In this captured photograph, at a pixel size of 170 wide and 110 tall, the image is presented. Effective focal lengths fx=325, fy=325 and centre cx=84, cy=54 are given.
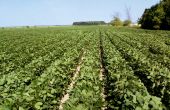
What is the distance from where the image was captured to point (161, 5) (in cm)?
6806

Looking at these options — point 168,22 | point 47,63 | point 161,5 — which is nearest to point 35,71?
point 47,63

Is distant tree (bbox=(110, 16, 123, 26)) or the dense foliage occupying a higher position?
the dense foliage

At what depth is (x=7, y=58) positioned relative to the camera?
18.1m

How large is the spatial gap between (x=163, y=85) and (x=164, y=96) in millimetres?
1046

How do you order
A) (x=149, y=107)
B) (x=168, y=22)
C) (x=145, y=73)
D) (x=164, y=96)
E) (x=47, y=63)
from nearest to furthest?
(x=149, y=107) → (x=164, y=96) → (x=145, y=73) → (x=47, y=63) → (x=168, y=22)

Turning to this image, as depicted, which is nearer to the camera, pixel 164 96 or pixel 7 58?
pixel 164 96

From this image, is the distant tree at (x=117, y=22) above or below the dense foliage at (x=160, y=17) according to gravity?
below

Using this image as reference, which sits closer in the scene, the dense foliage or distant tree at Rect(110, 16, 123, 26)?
the dense foliage

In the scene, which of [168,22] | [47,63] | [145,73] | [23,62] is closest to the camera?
[145,73]

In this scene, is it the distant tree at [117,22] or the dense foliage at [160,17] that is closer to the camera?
the dense foliage at [160,17]

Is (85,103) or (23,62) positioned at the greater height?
(85,103)

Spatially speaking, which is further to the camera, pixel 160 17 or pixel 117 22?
pixel 117 22

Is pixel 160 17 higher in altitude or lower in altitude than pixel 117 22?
higher

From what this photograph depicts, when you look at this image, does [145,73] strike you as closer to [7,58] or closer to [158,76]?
[158,76]
